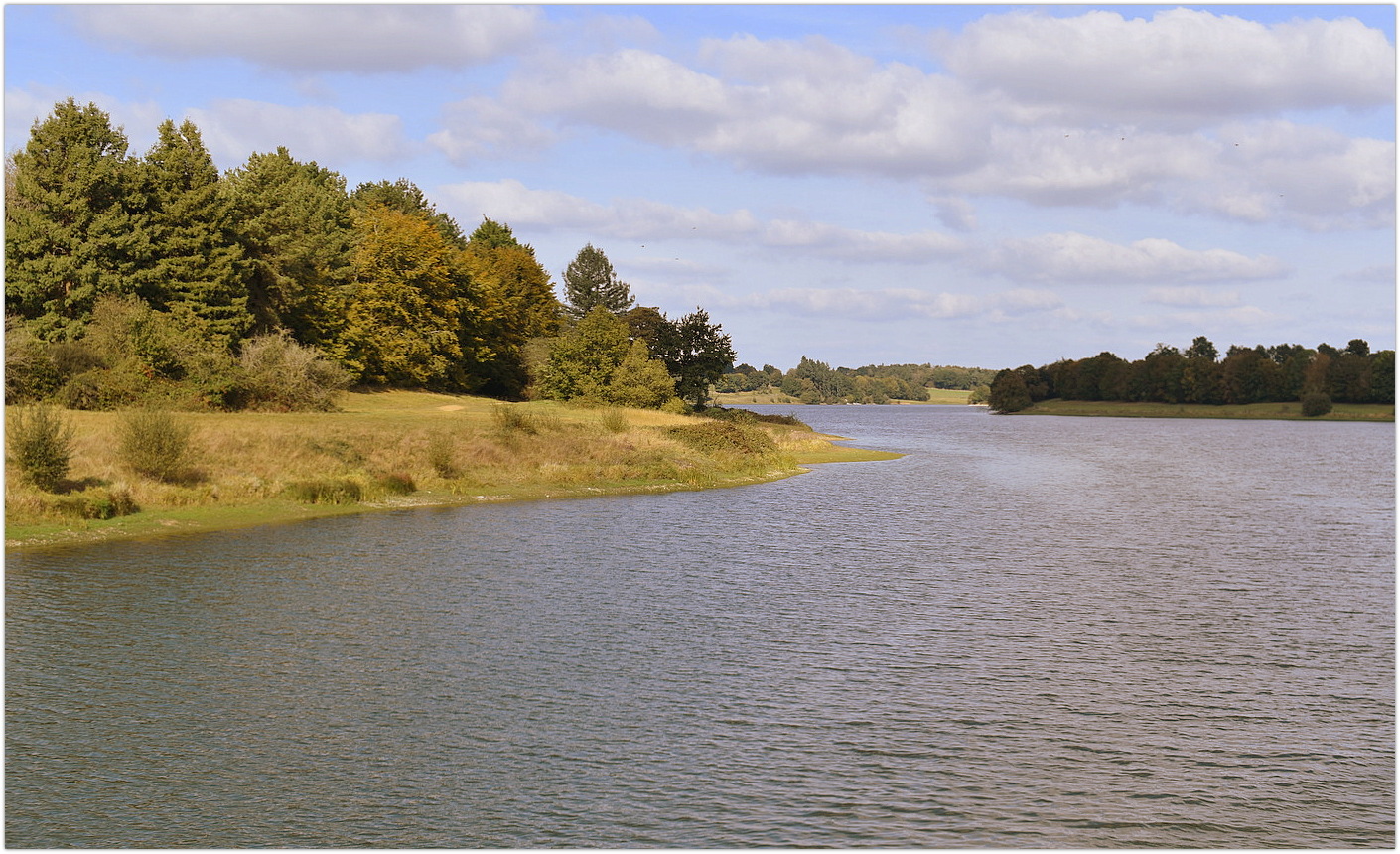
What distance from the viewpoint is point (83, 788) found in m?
15.6

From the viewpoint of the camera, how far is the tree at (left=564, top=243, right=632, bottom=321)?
Answer: 559 feet

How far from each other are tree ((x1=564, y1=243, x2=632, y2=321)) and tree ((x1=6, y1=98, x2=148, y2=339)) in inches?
3992

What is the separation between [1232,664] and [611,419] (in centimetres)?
5253

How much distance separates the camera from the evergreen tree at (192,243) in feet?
241

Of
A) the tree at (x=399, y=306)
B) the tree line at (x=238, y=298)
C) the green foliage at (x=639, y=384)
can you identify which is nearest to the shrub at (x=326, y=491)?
the tree line at (x=238, y=298)

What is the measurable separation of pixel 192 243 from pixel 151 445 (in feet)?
115

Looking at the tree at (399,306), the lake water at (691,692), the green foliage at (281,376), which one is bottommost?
the lake water at (691,692)

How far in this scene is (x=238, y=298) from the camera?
3004 inches

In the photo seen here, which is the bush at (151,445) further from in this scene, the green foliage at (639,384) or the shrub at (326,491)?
the green foliage at (639,384)

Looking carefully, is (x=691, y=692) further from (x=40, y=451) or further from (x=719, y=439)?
(x=719, y=439)

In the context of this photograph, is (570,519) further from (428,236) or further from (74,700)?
(428,236)

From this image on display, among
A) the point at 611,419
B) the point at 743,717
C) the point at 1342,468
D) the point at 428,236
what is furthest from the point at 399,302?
the point at 743,717

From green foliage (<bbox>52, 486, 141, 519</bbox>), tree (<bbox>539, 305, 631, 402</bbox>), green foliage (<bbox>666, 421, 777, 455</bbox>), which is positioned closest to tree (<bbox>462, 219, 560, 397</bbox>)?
tree (<bbox>539, 305, 631, 402</bbox>)

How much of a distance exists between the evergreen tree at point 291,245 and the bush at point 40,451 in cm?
4109
